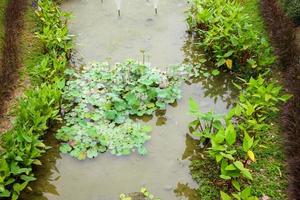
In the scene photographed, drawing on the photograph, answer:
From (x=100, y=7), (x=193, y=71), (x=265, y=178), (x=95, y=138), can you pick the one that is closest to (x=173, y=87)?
(x=193, y=71)

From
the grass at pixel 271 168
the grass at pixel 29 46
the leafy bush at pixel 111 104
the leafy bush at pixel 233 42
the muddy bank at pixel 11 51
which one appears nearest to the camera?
the grass at pixel 271 168

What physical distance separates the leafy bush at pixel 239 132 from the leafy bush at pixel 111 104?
0.84 m

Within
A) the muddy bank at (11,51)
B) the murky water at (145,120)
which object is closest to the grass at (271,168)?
the murky water at (145,120)

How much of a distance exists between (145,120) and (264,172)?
1967mm

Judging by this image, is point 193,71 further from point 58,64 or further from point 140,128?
point 58,64

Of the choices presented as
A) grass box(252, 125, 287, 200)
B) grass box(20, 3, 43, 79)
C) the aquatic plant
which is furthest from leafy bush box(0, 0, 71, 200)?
grass box(252, 125, 287, 200)

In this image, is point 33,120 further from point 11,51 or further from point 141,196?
point 11,51

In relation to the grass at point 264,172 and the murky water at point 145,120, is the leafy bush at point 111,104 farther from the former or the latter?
the grass at point 264,172

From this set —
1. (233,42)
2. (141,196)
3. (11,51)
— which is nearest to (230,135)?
(141,196)

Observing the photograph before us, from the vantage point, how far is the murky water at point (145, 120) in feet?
17.4

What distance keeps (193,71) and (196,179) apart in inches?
101

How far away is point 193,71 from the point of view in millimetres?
7375

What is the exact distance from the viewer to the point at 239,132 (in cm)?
588

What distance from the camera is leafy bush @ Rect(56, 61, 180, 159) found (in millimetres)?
5832
